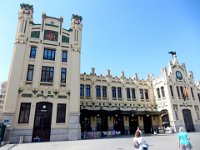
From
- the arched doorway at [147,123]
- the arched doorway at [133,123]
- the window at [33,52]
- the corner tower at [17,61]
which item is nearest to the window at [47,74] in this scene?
the window at [33,52]

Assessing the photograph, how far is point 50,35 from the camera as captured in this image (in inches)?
921

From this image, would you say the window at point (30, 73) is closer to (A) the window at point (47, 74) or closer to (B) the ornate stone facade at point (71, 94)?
(B) the ornate stone facade at point (71, 94)

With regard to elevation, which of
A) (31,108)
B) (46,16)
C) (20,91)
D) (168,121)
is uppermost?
(46,16)

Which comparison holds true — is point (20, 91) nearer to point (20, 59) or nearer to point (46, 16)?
point (20, 59)

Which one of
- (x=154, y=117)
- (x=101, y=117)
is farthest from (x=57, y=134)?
(x=154, y=117)

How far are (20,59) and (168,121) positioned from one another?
28.8 metres

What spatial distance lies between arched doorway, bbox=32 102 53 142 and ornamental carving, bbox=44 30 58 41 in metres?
9.88

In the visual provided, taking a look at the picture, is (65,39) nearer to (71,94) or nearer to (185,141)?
(71,94)

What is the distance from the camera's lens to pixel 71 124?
20.0 m

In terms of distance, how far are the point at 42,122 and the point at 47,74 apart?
21.5 ft

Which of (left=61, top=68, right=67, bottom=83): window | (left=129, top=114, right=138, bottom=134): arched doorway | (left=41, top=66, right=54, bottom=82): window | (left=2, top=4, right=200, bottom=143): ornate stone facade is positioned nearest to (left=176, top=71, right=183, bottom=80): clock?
(left=2, top=4, right=200, bottom=143): ornate stone facade

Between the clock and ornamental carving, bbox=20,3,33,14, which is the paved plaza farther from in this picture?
the clock

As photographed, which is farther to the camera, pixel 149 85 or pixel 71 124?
pixel 149 85

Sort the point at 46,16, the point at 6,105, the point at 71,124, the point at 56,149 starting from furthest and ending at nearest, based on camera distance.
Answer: the point at 46,16, the point at 71,124, the point at 6,105, the point at 56,149
